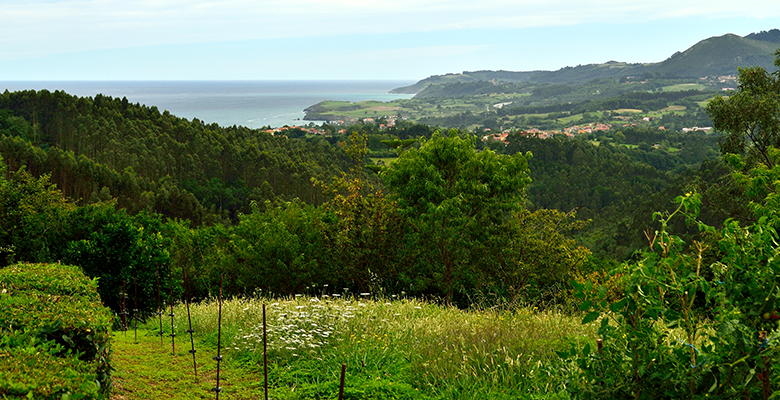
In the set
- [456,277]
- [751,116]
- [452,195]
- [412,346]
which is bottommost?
[456,277]

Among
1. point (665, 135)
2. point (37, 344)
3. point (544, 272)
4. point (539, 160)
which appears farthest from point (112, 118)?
point (665, 135)

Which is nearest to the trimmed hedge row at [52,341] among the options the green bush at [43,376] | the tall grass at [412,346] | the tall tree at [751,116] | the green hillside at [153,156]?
the green bush at [43,376]

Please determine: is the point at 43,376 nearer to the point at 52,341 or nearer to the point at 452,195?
the point at 52,341

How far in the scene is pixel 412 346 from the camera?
23.0 ft

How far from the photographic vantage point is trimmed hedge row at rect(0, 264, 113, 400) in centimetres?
344

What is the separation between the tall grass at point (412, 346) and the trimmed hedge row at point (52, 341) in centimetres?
234

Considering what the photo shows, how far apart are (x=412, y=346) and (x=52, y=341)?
4227 mm

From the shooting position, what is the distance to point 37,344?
439 cm

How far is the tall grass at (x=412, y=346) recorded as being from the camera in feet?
19.3

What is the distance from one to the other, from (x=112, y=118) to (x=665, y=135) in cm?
14071

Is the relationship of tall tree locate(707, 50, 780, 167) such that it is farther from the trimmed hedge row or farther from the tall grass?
the trimmed hedge row

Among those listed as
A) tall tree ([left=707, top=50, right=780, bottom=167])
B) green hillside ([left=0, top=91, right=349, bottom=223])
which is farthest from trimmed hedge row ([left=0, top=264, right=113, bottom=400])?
green hillside ([left=0, top=91, right=349, bottom=223])

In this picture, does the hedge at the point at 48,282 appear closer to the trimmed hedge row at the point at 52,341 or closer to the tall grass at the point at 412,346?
the trimmed hedge row at the point at 52,341

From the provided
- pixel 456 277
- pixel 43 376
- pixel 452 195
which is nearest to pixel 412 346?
pixel 43 376
